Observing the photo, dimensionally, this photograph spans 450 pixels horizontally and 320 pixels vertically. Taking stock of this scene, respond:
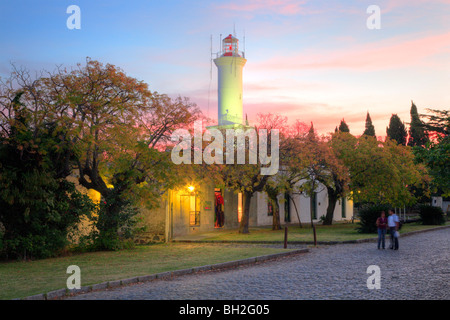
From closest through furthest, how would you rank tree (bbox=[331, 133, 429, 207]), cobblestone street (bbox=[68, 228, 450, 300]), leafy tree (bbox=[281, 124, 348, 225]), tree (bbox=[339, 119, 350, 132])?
cobblestone street (bbox=[68, 228, 450, 300]) < leafy tree (bbox=[281, 124, 348, 225]) < tree (bbox=[331, 133, 429, 207]) < tree (bbox=[339, 119, 350, 132])

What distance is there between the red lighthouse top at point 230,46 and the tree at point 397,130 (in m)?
27.3

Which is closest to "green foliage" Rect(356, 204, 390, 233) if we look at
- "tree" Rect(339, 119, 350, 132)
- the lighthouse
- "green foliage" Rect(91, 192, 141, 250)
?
"green foliage" Rect(91, 192, 141, 250)

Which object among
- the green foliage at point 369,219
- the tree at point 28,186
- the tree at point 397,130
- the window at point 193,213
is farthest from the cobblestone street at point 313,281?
the tree at point 397,130

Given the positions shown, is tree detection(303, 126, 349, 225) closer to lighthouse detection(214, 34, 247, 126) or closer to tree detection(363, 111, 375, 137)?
lighthouse detection(214, 34, 247, 126)

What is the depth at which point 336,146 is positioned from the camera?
31.6 metres

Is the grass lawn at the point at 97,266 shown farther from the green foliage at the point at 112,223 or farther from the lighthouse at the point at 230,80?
the lighthouse at the point at 230,80

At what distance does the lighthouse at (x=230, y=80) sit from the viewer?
43.6 m

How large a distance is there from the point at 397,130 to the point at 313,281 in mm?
55699

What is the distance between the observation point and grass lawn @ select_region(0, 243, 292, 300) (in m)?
9.75

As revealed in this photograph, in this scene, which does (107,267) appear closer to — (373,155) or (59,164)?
(59,164)

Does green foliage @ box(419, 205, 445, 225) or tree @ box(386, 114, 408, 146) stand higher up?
tree @ box(386, 114, 408, 146)

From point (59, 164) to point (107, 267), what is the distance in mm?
5213

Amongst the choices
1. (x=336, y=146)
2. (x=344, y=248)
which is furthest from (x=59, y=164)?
(x=336, y=146)

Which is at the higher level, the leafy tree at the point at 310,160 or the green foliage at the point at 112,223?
the leafy tree at the point at 310,160
